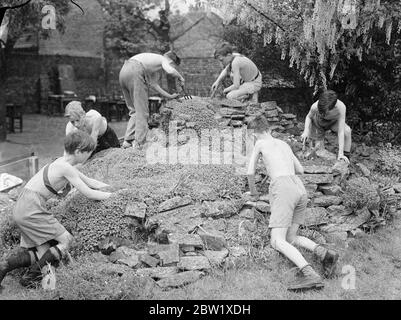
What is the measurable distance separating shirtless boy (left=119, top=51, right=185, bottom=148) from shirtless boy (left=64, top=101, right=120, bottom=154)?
0.39 metres

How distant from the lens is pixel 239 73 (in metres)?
9.10

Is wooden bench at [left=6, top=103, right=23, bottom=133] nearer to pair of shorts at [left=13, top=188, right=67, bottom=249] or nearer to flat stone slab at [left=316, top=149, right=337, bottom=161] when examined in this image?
flat stone slab at [left=316, top=149, right=337, bottom=161]

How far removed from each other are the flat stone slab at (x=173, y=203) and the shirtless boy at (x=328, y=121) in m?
2.49

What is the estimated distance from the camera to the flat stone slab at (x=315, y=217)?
5955 mm

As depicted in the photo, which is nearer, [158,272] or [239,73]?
[158,272]

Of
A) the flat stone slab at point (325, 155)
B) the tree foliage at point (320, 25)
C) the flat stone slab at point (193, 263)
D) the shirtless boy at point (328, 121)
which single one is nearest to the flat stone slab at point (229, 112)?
the shirtless boy at point (328, 121)

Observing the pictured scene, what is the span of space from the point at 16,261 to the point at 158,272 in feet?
4.51

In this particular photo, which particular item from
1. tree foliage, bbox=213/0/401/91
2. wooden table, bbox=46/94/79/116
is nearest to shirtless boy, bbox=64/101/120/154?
tree foliage, bbox=213/0/401/91

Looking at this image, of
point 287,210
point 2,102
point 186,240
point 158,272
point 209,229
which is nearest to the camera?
point 158,272

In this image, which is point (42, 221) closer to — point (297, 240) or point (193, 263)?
point (193, 263)

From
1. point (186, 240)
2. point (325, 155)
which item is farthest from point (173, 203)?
point (325, 155)

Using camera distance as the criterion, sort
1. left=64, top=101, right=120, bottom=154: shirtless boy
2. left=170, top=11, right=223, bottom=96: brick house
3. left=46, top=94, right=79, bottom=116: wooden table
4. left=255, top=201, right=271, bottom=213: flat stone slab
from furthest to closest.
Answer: left=170, top=11, right=223, bottom=96: brick house < left=46, top=94, right=79, bottom=116: wooden table < left=64, top=101, right=120, bottom=154: shirtless boy < left=255, top=201, right=271, bottom=213: flat stone slab

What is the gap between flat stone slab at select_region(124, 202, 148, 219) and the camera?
18.2 ft
